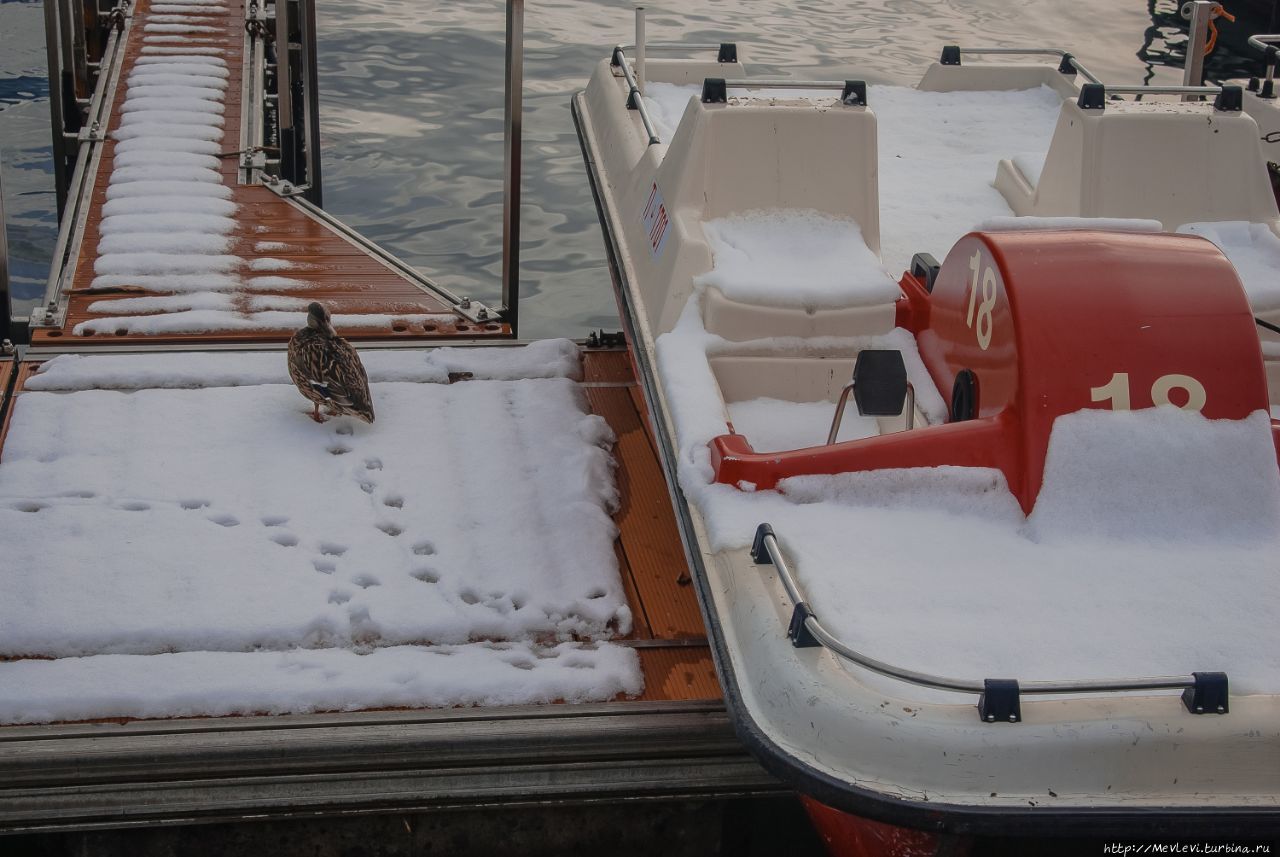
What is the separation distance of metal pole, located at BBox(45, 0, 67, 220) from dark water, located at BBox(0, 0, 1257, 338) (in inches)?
30.0

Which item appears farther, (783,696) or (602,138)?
(602,138)

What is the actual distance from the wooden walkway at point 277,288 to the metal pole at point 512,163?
261 mm

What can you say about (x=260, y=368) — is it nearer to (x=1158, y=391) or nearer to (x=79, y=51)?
(x=1158, y=391)

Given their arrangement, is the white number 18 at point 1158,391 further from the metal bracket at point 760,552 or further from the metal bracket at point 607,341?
the metal bracket at point 607,341

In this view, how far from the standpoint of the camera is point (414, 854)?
320 cm

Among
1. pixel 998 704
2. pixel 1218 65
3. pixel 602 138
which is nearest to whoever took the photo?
pixel 998 704

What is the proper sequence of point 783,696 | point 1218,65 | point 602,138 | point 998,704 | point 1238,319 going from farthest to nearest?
point 1218,65
point 602,138
point 1238,319
point 783,696
point 998,704

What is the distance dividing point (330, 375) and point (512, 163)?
1.56 m

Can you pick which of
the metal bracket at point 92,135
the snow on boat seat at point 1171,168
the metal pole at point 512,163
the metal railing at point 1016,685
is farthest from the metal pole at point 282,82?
the metal railing at point 1016,685

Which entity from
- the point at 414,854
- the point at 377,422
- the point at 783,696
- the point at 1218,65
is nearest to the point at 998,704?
the point at 783,696

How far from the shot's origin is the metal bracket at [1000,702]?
2418 mm

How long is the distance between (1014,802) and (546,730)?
1082 mm

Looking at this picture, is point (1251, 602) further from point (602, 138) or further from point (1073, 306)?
point (602, 138)

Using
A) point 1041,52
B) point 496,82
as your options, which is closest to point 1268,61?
point 1041,52
